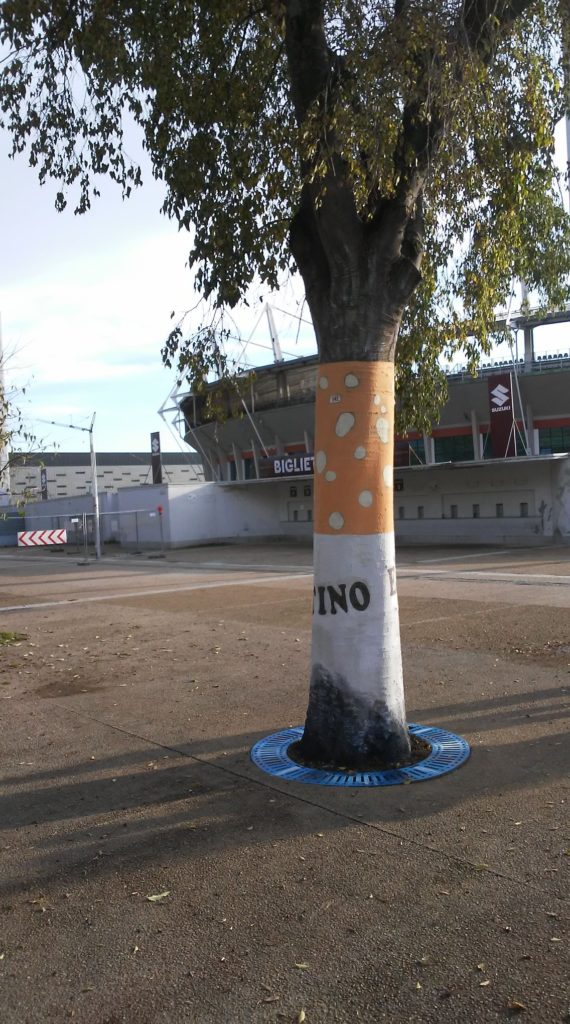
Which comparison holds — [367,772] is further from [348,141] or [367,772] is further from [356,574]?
[348,141]

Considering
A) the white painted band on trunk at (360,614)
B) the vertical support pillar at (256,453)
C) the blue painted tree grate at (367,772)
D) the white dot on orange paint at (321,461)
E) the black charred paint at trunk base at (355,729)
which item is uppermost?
the vertical support pillar at (256,453)

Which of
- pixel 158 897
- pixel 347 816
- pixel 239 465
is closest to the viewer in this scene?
pixel 158 897

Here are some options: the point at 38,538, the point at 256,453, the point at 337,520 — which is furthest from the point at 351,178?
the point at 256,453

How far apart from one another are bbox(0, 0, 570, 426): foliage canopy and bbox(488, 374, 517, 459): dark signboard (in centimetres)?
2254

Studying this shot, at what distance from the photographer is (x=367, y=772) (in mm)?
5957

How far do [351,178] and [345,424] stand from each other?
1.76 meters

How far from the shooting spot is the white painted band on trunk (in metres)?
6.00

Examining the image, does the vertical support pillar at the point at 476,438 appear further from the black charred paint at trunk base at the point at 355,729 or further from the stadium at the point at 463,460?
the black charred paint at trunk base at the point at 355,729

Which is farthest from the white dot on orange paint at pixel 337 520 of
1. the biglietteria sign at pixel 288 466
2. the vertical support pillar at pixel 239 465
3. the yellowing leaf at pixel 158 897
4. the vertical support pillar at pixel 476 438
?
the vertical support pillar at pixel 239 465

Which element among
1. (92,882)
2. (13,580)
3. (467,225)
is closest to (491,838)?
(92,882)

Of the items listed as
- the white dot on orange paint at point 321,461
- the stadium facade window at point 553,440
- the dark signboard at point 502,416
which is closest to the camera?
the white dot on orange paint at point 321,461

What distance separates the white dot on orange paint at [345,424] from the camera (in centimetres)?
604

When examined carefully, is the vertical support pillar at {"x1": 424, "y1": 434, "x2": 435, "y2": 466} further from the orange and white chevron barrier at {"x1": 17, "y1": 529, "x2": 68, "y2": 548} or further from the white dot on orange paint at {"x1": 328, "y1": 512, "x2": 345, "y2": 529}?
the white dot on orange paint at {"x1": 328, "y1": 512, "x2": 345, "y2": 529}

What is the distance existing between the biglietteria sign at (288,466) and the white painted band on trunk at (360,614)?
101 feet
